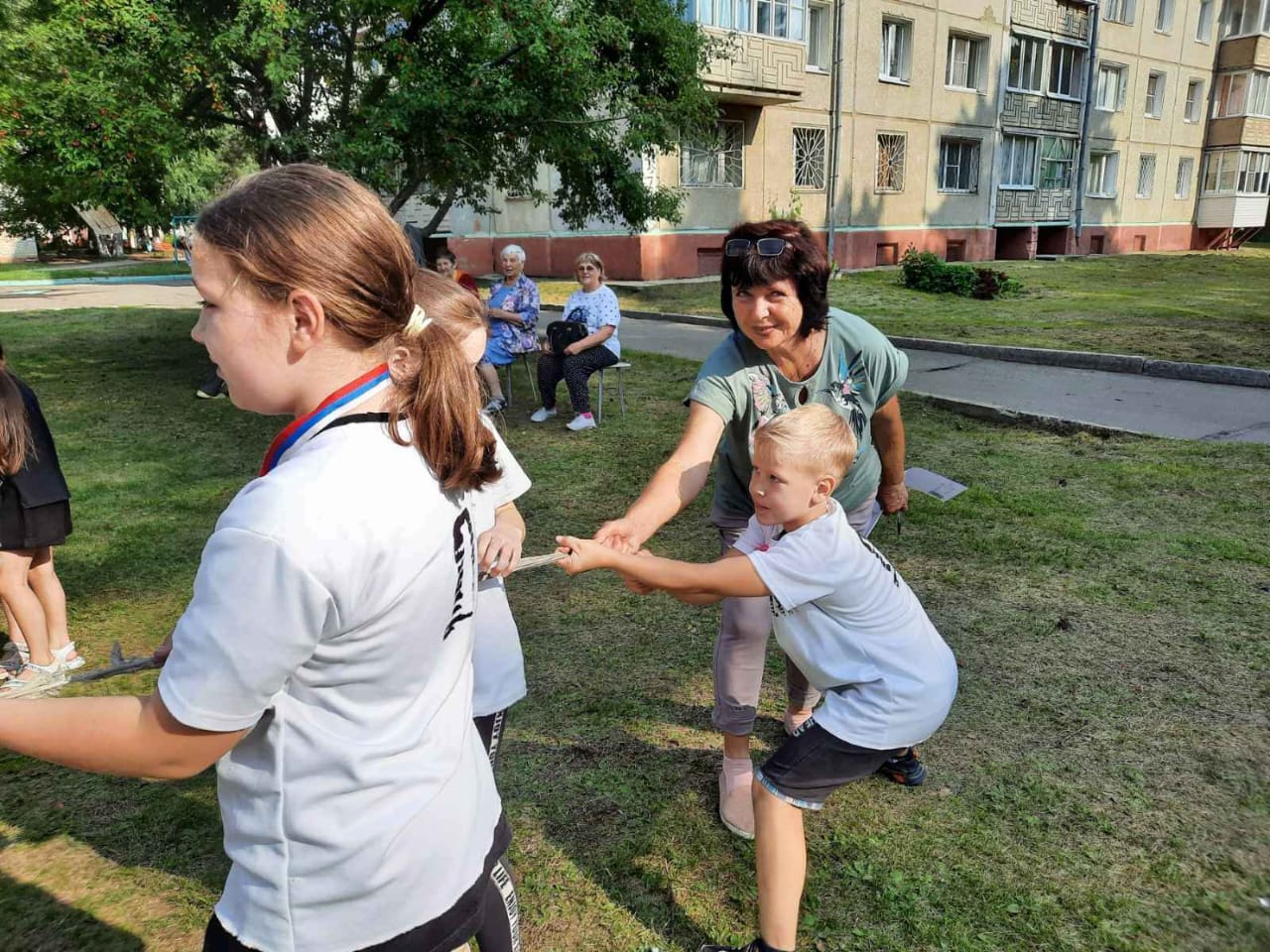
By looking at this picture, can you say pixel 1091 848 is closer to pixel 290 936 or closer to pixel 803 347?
pixel 803 347

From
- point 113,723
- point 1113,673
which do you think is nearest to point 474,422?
point 113,723

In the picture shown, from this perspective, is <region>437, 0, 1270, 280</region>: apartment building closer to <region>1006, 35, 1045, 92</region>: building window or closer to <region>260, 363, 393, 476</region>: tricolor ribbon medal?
<region>1006, 35, 1045, 92</region>: building window

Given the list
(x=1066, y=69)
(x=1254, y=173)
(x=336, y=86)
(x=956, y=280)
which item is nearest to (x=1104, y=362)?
(x=956, y=280)

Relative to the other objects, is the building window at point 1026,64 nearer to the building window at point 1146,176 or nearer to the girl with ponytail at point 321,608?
the building window at point 1146,176

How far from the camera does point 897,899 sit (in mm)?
2543

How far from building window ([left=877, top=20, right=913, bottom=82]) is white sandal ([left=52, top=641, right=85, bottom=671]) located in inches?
1025

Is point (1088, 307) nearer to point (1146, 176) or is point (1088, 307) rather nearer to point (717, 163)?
point (717, 163)

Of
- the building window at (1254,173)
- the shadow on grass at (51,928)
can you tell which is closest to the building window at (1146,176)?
the building window at (1254,173)

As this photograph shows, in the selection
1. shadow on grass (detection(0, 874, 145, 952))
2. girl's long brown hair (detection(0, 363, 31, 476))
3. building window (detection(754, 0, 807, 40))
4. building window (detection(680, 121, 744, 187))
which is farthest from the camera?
building window (detection(680, 121, 744, 187))

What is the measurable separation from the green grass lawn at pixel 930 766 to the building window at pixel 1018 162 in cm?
2696

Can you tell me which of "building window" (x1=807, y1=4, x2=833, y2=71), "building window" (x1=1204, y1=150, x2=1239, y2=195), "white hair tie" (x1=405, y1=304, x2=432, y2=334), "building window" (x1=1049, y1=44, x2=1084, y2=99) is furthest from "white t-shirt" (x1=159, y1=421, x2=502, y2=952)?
"building window" (x1=1204, y1=150, x2=1239, y2=195)

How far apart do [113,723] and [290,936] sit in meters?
0.40

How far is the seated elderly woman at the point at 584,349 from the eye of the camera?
336 inches

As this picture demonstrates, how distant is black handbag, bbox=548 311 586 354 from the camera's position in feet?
28.7
